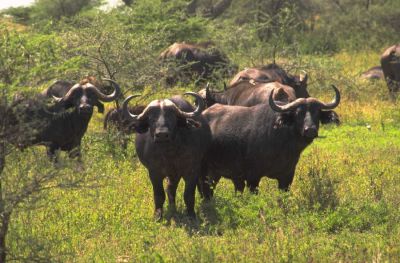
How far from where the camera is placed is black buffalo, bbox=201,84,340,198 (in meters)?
8.67

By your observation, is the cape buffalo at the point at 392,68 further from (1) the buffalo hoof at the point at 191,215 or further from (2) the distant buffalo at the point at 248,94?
(1) the buffalo hoof at the point at 191,215

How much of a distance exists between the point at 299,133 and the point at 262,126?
52cm

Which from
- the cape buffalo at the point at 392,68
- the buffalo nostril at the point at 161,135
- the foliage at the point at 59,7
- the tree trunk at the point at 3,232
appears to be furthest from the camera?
the foliage at the point at 59,7

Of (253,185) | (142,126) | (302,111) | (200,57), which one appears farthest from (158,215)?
(200,57)

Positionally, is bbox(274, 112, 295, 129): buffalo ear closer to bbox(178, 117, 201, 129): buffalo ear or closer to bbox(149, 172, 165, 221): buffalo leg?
bbox(178, 117, 201, 129): buffalo ear

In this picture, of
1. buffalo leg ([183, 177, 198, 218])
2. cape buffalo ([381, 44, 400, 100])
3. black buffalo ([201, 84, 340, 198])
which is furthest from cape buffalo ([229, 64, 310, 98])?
buffalo leg ([183, 177, 198, 218])

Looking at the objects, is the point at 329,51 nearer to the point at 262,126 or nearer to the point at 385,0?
the point at 385,0

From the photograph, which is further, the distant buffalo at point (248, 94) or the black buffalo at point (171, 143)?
the distant buffalo at point (248, 94)

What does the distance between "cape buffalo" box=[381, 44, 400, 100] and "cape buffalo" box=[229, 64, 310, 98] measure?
451cm

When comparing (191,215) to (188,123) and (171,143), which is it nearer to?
(171,143)

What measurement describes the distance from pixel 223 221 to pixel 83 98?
397cm

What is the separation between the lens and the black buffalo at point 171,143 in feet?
26.7

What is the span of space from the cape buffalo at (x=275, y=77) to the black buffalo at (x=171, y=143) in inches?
230

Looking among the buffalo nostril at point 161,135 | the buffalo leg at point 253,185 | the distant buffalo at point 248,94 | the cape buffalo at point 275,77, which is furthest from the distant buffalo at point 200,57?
the buffalo nostril at point 161,135
